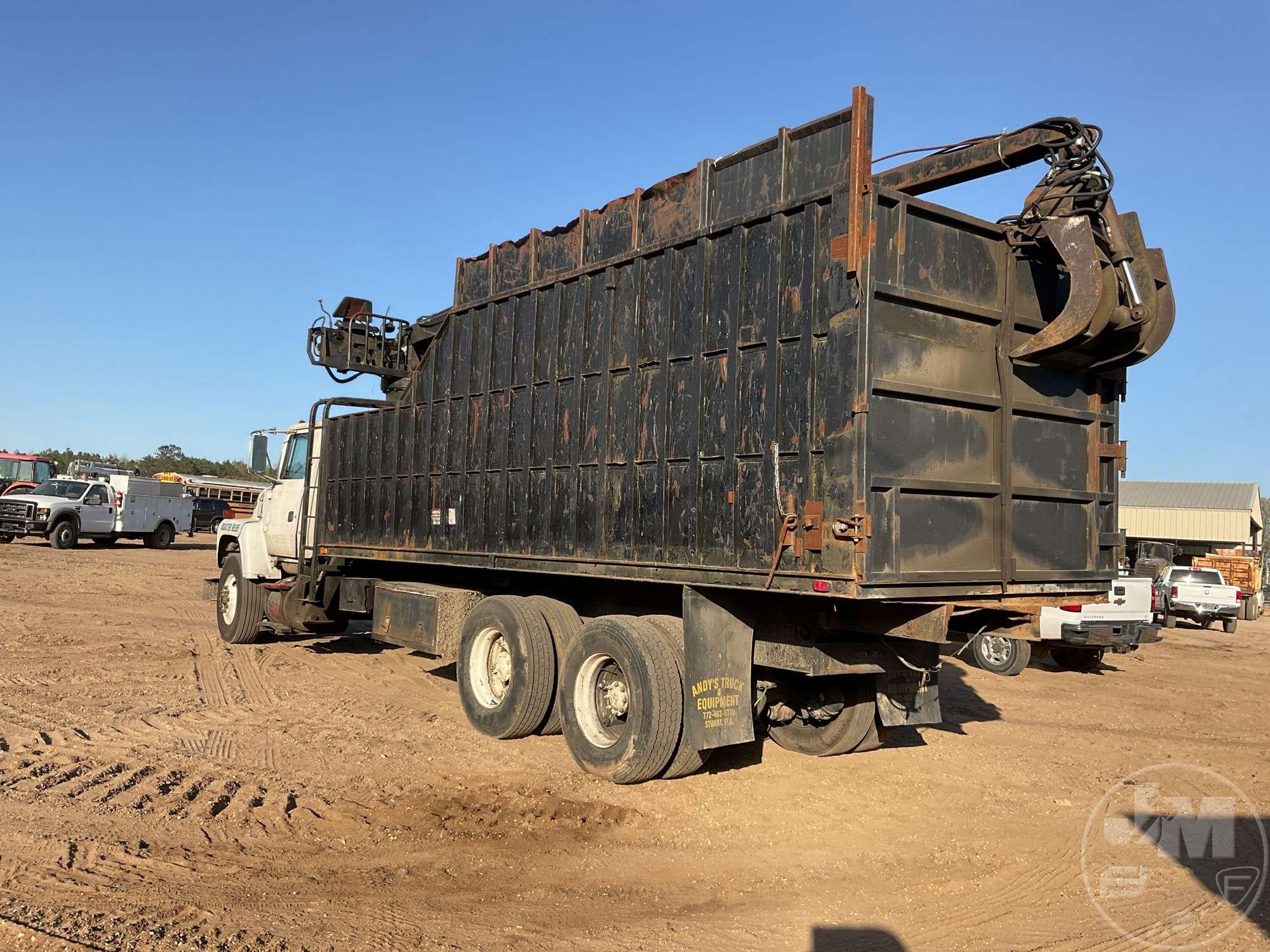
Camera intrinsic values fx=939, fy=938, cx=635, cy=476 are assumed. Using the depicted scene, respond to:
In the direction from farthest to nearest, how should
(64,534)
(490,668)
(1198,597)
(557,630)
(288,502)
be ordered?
(64,534) → (1198,597) → (288,502) → (490,668) → (557,630)

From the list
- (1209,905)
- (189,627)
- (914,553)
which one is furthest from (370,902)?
(189,627)

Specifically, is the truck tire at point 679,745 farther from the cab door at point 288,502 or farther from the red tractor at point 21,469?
the red tractor at point 21,469

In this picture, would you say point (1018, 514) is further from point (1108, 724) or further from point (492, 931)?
point (1108, 724)

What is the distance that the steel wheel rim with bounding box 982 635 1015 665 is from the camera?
12.9 meters

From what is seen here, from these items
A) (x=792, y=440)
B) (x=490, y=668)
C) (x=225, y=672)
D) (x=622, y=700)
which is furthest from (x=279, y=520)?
(x=792, y=440)

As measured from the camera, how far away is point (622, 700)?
6836 millimetres

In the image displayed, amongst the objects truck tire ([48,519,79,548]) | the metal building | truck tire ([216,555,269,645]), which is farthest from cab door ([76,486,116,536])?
the metal building

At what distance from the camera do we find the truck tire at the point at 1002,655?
12.8 meters

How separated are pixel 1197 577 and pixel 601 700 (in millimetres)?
22678

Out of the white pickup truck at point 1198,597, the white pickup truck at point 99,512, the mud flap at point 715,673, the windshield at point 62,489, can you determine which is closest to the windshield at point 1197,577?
the white pickup truck at point 1198,597

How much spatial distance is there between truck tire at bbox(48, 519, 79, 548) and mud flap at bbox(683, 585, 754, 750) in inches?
1128

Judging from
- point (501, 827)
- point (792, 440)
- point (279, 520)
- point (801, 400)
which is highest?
point (801, 400)

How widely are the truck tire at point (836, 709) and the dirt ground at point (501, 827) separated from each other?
0.18m

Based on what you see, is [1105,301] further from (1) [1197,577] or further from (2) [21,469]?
(2) [21,469]
